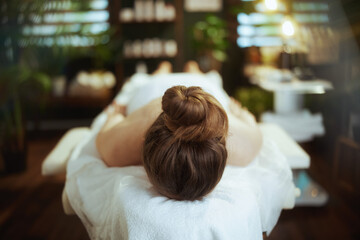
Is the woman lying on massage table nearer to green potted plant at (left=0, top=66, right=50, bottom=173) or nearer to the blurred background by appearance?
the blurred background

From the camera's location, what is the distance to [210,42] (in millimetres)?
4105

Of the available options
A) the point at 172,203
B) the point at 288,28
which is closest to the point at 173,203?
the point at 172,203

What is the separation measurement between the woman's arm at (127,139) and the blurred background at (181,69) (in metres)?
0.73

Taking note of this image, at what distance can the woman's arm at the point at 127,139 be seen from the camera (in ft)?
3.66

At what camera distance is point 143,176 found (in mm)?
1036

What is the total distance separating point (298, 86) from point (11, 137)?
2.15 meters

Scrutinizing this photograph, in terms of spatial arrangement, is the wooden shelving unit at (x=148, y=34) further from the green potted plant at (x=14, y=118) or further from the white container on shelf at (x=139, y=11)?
the green potted plant at (x=14, y=118)

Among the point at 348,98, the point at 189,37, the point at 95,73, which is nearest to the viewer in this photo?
the point at 348,98

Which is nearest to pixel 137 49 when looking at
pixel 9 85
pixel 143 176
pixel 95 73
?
pixel 95 73

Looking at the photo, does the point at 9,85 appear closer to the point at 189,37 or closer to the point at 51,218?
the point at 51,218

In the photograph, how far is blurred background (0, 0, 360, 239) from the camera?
1.92m

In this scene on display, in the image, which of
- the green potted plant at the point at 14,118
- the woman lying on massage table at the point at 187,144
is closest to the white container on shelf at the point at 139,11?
the green potted plant at the point at 14,118

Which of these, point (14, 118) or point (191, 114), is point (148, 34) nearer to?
point (14, 118)

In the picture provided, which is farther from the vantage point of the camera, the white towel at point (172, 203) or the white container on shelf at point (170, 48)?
the white container on shelf at point (170, 48)
